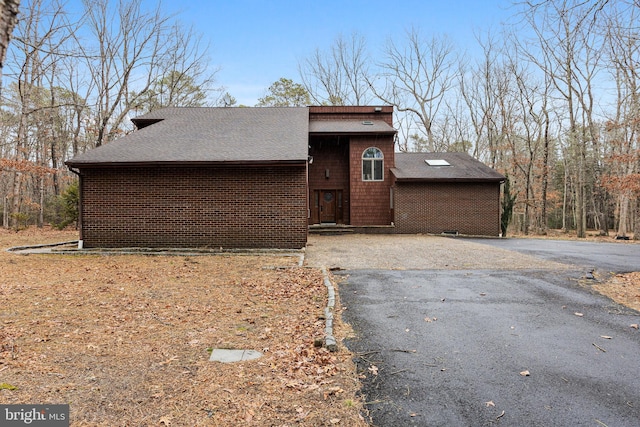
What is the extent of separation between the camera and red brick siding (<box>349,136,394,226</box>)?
19.1 meters

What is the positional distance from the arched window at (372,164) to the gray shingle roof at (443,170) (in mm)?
780

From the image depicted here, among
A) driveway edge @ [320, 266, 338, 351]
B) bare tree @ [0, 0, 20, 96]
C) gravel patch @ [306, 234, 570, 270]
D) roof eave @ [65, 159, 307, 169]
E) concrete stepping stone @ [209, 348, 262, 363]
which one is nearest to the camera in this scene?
bare tree @ [0, 0, 20, 96]

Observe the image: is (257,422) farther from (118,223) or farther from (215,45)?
(215,45)

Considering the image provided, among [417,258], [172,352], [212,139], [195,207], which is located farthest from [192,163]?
[172,352]

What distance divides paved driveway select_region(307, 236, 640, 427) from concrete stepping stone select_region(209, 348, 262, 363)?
41.1 inches

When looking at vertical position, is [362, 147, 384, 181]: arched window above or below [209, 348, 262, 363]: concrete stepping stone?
above

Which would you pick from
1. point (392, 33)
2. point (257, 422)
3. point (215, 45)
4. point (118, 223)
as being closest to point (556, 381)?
point (257, 422)

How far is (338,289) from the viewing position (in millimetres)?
6441

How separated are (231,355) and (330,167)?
1699 cm

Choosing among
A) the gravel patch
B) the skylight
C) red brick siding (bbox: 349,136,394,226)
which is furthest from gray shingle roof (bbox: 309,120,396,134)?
the gravel patch

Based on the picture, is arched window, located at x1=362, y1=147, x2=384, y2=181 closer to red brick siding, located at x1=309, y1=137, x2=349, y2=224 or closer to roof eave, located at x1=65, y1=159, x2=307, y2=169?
red brick siding, located at x1=309, y1=137, x2=349, y2=224

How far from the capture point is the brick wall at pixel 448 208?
18.2 m

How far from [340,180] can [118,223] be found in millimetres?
11619

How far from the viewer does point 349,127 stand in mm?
19391
